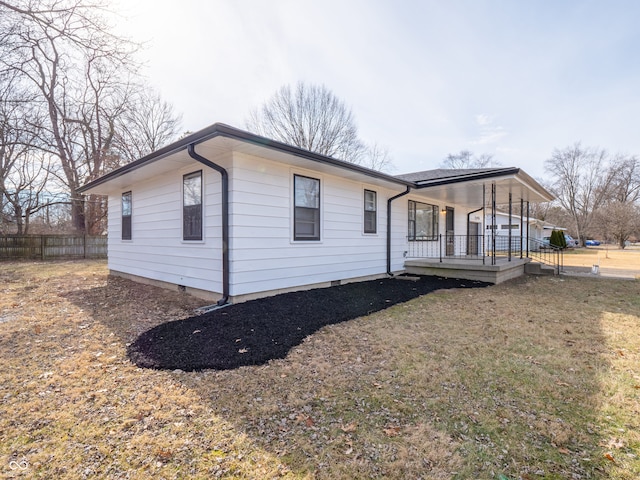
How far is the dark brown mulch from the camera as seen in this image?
326 centimetres

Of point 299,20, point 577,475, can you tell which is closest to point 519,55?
point 299,20

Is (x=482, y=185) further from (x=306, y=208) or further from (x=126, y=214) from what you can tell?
(x=126, y=214)

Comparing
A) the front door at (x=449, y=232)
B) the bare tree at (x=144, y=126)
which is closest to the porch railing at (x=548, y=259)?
the front door at (x=449, y=232)

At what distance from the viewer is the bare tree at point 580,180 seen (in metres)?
36.0

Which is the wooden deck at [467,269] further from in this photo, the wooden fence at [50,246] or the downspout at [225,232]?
the wooden fence at [50,246]

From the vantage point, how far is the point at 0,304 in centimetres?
565

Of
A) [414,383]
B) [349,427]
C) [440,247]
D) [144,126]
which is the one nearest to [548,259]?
[440,247]

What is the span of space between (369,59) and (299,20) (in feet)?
8.65

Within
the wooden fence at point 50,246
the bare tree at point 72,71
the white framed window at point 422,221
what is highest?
the bare tree at point 72,71

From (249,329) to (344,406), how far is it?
2.00 m

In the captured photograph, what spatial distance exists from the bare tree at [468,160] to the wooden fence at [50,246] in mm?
34950

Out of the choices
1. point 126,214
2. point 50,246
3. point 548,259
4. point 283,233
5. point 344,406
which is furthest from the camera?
point 548,259

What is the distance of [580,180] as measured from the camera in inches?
1462

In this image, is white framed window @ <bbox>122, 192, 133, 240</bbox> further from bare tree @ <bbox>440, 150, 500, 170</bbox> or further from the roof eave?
bare tree @ <bbox>440, 150, 500, 170</bbox>
